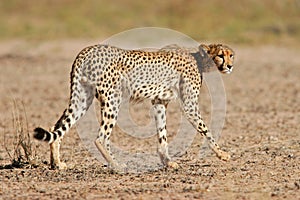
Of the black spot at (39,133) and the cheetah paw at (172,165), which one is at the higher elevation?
the black spot at (39,133)

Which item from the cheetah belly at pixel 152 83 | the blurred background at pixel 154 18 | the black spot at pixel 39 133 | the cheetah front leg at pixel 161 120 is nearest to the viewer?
the black spot at pixel 39 133

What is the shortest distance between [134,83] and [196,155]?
4.16 feet

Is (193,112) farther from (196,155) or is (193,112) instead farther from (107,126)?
(107,126)

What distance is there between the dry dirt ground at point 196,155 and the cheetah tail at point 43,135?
1.12 feet

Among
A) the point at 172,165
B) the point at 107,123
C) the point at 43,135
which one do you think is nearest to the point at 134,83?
the point at 107,123

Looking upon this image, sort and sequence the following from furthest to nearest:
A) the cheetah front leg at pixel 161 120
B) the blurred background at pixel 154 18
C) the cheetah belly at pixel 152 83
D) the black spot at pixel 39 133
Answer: the blurred background at pixel 154 18, the cheetah front leg at pixel 161 120, the cheetah belly at pixel 152 83, the black spot at pixel 39 133

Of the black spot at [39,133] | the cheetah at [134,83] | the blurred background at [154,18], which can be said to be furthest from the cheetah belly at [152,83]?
the blurred background at [154,18]

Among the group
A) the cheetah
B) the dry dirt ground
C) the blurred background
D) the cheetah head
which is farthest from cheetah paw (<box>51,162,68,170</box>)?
the blurred background

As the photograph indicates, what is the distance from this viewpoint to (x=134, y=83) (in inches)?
325

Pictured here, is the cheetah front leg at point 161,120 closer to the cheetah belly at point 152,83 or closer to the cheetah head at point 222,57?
the cheetah belly at point 152,83

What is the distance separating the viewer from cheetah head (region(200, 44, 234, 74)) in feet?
28.8

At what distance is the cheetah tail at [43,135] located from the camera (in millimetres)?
7441

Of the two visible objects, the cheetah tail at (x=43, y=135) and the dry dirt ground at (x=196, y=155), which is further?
the cheetah tail at (x=43, y=135)

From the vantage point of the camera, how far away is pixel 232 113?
41.2 feet
